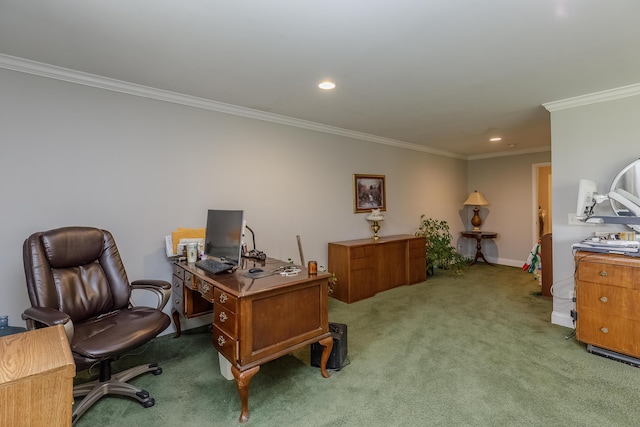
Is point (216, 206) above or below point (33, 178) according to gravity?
below

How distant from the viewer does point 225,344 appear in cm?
192

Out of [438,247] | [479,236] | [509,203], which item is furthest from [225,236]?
[509,203]

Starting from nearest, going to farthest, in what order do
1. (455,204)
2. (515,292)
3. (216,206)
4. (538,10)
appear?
(538,10) < (216,206) < (515,292) < (455,204)

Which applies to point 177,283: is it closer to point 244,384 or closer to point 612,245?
point 244,384

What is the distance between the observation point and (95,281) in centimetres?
220

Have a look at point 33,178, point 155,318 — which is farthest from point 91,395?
point 33,178

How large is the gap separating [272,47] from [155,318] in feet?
6.50

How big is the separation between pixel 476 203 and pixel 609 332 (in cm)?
403

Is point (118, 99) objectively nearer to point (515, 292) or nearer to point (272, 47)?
point (272, 47)

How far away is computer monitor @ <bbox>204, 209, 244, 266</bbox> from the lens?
232 centimetres

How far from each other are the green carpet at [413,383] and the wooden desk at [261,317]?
0.26 metres

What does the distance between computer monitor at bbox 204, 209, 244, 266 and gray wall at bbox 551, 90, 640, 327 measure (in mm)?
3184

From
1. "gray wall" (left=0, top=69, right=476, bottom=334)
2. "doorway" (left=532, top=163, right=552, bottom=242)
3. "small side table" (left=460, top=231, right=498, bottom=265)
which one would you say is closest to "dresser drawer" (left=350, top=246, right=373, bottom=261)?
"gray wall" (left=0, top=69, right=476, bottom=334)

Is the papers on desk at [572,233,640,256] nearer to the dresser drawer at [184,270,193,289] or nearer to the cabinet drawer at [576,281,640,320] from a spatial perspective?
the cabinet drawer at [576,281,640,320]
